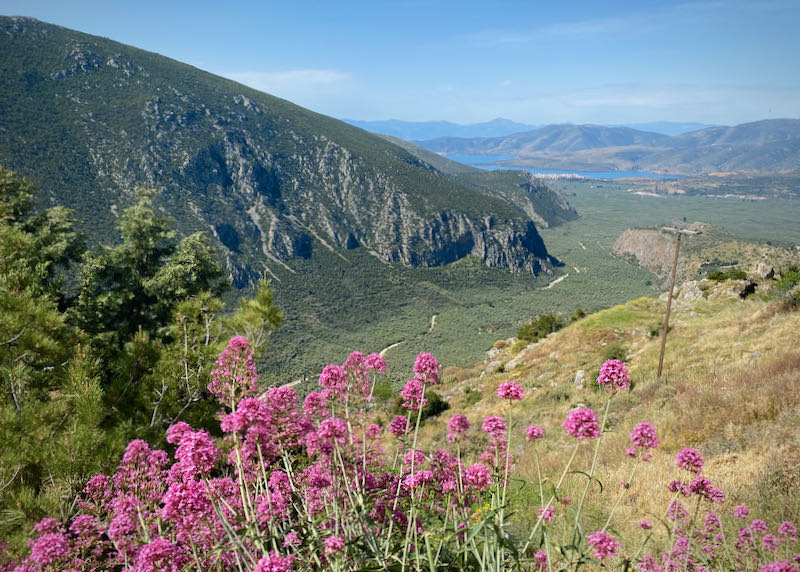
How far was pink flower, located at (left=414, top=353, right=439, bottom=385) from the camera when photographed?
10.3ft

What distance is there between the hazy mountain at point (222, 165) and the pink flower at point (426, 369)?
3333 inches

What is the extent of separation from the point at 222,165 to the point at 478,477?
137m

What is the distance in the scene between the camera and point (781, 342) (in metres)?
12.9

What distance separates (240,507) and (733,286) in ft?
120

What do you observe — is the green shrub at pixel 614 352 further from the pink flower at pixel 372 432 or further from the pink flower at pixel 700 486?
the pink flower at pixel 372 432

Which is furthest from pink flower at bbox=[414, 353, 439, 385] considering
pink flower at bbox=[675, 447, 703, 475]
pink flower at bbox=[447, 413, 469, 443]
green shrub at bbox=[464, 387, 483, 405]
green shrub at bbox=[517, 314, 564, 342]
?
green shrub at bbox=[517, 314, 564, 342]

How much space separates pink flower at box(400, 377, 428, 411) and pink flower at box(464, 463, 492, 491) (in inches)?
21.7

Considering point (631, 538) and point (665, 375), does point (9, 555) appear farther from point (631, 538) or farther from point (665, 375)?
point (665, 375)

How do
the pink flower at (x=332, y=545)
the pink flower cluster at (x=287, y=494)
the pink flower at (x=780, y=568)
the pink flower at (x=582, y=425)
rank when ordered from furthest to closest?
the pink flower at (x=582, y=425) < the pink flower cluster at (x=287, y=494) < the pink flower at (x=780, y=568) < the pink flower at (x=332, y=545)

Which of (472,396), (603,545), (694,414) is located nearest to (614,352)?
(472,396)

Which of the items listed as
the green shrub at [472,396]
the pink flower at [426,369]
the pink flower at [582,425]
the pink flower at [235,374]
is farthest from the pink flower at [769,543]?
the green shrub at [472,396]

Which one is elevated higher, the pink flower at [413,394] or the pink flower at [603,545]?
the pink flower at [413,394]

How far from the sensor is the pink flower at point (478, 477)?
2.77 m

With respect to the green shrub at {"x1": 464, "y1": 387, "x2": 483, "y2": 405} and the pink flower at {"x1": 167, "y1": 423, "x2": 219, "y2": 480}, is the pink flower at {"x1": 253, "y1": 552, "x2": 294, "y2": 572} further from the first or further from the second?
the green shrub at {"x1": 464, "y1": 387, "x2": 483, "y2": 405}
